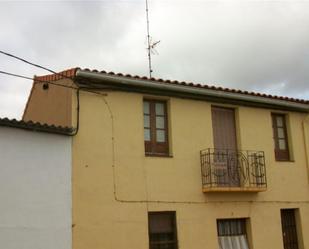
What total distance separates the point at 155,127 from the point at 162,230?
8.65ft

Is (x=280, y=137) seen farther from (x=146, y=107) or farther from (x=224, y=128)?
(x=146, y=107)

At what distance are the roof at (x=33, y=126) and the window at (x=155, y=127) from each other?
2398 mm

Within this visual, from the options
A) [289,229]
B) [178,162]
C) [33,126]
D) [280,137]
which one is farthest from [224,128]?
[33,126]

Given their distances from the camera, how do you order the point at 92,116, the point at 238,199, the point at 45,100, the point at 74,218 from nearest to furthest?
the point at 74,218 < the point at 92,116 < the point at 45,100 < the point at 238,199

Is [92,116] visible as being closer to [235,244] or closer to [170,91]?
[170,91]

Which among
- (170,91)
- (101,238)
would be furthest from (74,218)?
(170,91)

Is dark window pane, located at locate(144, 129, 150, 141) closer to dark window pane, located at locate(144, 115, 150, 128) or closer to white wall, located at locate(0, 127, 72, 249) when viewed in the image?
dark window pane, located at locate(144, 115, 150, 128)

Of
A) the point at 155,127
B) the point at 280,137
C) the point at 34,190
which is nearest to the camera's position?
the point at 34,190

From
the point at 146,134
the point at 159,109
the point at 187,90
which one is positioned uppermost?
the point at 187,90

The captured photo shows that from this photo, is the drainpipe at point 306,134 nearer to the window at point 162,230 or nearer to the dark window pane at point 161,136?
the dark window pane at point 161,136

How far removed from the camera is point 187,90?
1340 centimetres

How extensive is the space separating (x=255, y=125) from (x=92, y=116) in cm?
540

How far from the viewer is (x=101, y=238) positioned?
11.5 meters

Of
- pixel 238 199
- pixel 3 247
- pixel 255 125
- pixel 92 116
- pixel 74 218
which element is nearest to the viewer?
pixel 3 247
